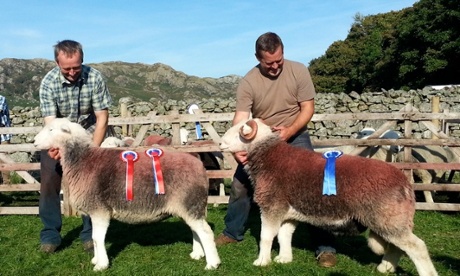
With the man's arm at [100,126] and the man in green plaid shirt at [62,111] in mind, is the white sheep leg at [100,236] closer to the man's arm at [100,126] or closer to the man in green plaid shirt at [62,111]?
the man in green plaid shirt at [62,111]

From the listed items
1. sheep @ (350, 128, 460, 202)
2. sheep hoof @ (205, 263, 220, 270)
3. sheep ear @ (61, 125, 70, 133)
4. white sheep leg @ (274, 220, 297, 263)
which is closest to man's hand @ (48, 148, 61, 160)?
sheep ear @ (61, 125, 70, 133)

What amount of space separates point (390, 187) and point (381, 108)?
53.2 feet

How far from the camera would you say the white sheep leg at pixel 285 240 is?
5.41 meters

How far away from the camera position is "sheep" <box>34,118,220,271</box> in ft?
16.7

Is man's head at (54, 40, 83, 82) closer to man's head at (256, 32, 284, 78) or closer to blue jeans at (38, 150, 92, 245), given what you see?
blue jeans at (38, 150, 92, 245)

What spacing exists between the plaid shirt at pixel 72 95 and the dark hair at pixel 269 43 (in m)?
2.14

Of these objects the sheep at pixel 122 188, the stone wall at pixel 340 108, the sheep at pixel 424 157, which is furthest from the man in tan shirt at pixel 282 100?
the stone wall at pixel 340 108

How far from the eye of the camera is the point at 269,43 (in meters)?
5.18

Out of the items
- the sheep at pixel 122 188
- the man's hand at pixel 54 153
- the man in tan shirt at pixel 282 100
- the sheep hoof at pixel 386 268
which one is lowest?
the sheep hoof at pixel 386 268

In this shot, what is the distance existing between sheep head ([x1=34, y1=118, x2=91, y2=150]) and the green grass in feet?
4.85

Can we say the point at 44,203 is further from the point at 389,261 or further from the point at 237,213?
the point at 389,261

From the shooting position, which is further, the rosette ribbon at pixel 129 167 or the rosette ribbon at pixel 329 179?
the rosette ribbon at pixel 129 167

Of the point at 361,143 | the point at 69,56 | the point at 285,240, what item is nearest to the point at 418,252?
the point at 285,240

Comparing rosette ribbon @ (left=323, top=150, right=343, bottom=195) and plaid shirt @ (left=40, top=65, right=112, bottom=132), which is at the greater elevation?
plaid shirt @ (left=40, top=65, right=112, bottom=132)
